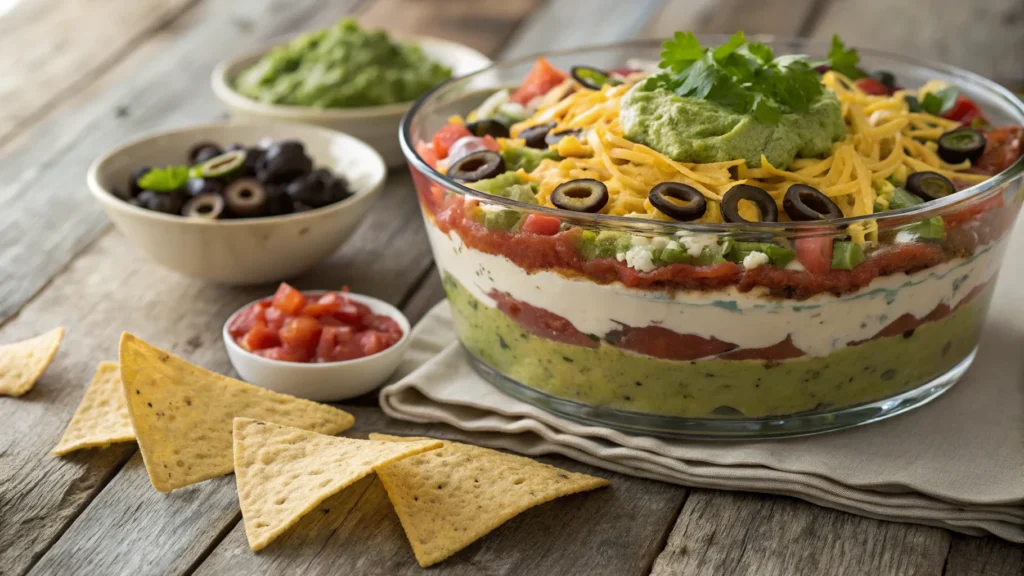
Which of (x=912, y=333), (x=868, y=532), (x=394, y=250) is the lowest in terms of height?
(x=394, y=250)

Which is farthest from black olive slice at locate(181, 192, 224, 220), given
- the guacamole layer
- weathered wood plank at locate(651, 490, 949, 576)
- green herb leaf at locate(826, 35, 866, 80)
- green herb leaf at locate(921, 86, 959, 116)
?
green herb leaf at locate(921, 86, 959, 116)

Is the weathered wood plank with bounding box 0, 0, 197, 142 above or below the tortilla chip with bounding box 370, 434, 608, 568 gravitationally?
A: below

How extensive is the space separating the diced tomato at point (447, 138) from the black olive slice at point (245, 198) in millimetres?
609

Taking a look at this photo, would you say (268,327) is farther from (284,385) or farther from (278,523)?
(278,523)

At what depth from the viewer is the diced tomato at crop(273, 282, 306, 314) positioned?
2.76 meters

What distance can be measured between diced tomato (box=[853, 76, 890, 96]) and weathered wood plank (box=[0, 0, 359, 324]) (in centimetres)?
238

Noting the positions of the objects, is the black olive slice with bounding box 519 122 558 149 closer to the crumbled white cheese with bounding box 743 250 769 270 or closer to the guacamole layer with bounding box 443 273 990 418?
the guacamole layer with bounding box 443 273 990 418

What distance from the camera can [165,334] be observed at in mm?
3023

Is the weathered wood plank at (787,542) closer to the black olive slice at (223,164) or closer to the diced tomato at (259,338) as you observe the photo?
the diced tomato at (259,338)

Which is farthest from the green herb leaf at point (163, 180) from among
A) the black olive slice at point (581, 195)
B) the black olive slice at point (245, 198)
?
the black olive slice at point (581, 195)

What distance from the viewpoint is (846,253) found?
7.07ft

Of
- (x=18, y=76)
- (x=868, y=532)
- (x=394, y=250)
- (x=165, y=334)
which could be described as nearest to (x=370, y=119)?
(x=394, y=250)

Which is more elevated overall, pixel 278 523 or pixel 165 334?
pixel 278 523

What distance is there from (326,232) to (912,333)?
163 cm
